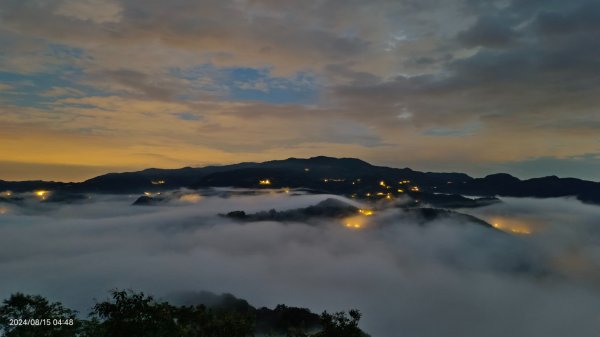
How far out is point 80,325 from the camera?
28078 millimetres

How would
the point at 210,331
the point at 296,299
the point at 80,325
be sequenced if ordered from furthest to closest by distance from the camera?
the point at 296,299 < the point at 210,331 < the point at 80,325

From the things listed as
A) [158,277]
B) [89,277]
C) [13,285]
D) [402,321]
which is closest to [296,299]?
[402,321]

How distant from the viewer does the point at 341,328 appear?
89.8 feet

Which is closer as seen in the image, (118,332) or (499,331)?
(118,332)

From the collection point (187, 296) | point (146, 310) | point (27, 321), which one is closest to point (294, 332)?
point (146, 310)

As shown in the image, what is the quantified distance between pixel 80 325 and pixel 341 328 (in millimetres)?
21528

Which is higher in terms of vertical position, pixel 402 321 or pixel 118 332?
pixel 118 332

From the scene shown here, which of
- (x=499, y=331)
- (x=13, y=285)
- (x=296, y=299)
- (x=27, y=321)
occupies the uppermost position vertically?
(x=27, y=321)

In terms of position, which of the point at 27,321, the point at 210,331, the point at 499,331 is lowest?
the point at 499,331

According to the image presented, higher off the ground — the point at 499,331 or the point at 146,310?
the point at 146,310

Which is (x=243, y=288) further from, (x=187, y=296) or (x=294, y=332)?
(x=294, y=332)

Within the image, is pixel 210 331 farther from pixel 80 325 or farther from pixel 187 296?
pixel 187 296

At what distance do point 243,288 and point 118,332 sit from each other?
183827 millimetres

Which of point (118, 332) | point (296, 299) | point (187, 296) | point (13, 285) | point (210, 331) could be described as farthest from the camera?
point (296, 299)
